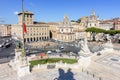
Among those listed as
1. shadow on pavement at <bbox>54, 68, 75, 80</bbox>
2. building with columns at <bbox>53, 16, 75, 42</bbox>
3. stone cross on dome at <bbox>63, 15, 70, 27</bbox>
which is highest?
stone cross on dome at <bbox>63, 15, 70, 27</bbox>

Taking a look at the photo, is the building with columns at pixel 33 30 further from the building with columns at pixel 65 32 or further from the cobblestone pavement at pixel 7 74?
the cobblestone pavement at pixel 7 74

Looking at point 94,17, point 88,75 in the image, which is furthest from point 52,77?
point 94,17

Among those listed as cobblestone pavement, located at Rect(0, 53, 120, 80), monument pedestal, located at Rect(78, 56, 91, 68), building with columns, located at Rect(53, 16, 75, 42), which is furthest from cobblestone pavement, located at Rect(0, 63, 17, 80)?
building with columns, located at Rect(53, 16, 75, 42)

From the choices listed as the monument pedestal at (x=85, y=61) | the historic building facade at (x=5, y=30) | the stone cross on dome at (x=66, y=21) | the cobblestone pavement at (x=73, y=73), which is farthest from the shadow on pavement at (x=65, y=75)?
the historic building facade at (x=5, y=30)

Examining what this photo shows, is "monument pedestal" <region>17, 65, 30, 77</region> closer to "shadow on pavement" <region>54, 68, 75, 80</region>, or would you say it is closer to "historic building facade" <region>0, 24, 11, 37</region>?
"shadow on pavement" <region>54, 68, 75, 80</region>

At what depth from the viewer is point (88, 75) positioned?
18672 millimetres

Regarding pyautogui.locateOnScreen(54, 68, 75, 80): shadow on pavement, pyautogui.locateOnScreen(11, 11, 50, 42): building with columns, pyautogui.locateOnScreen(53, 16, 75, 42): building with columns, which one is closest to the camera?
pyautogui.locateOnScreen(54, 68, 75, 80): shadow on pavement

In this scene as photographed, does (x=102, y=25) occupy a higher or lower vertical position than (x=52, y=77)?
higher

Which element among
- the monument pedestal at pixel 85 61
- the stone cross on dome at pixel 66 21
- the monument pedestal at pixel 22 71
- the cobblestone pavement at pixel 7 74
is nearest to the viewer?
the monument pedestal at pixel 22 71

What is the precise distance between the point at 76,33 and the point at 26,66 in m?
58.3

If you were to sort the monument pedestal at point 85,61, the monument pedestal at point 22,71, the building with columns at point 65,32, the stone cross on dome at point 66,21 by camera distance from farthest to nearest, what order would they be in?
the stone cross on dome at point 66,21 < the building with columns at point 65,32 < the monument pedestal at point 85,61 < the monument pedestal at point 22,71

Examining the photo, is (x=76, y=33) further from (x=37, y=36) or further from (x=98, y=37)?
(x=37, y=36)

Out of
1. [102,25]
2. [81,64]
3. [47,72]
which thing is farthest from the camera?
[102,25]

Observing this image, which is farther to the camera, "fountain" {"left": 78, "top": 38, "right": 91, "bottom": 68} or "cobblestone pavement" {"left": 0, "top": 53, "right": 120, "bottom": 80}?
"fountain" {"left": 78, "top": 38, "right": 91, "bottom": 68}
